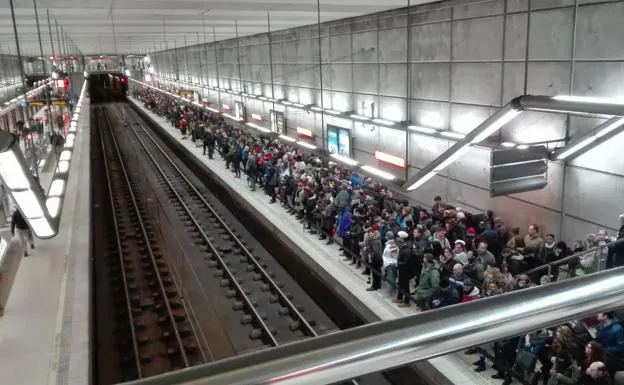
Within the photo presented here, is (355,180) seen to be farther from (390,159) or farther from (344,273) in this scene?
(344,273)

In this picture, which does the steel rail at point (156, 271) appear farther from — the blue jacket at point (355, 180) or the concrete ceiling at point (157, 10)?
the concrete ceiling at point (157, 10)

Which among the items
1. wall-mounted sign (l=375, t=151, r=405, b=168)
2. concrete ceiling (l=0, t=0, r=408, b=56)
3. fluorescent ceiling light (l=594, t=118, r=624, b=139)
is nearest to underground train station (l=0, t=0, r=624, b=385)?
concrete ceiling (l=0, t=0, r=408, b=56)

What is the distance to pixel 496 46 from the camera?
1195 cm

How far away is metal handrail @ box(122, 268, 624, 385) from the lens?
0.66 meters

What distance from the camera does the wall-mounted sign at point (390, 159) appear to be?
15.1 metres

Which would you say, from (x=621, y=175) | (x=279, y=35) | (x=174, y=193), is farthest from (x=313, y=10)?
(x=279, y=35)

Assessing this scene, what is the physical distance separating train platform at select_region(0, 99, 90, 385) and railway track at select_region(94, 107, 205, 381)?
39.7 inches

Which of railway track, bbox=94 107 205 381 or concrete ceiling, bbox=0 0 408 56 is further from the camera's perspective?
concrete ceiling, bbox=0 0 408 56

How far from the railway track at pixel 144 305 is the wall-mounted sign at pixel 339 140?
270 inches

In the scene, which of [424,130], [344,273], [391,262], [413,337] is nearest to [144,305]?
[344,273]

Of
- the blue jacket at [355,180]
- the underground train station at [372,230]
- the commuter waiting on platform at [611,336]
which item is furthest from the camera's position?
the blue jacket at [355,180]

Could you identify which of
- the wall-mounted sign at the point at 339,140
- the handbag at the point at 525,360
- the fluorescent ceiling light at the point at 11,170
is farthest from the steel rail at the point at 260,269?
the wall-mounted sign at the point at 339,140

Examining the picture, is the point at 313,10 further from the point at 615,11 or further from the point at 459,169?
the point at 615,11

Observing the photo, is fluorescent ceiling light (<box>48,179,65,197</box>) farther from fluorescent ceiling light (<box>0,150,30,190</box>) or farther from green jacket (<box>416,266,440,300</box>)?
green jacket (<box>416,266,440,300</box>)
